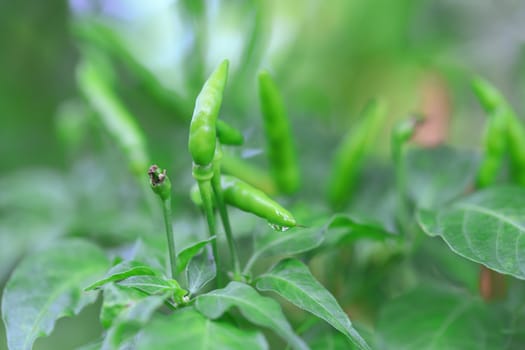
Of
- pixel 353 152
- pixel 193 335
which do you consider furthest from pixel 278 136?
pixel 193 335

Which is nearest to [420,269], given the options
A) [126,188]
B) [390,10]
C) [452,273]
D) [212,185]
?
[452,273]

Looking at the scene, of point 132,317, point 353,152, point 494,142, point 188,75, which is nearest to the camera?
point 132,317

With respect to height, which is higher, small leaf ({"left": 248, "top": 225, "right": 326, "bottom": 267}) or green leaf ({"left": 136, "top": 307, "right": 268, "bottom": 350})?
green leaf ({"left": 136, "top": 307, "right": 268, "bottom": 350})

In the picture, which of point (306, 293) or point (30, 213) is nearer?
point (306, 293)

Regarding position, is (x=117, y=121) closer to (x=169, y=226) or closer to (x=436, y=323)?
(x=169, y=226)

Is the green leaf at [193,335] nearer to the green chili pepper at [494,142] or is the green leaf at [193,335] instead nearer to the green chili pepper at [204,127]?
the green chili pepper at [204,127]

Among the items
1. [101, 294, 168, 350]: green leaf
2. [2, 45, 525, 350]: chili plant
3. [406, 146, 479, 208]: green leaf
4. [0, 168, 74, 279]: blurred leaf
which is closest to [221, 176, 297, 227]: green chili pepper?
[2, 45, 525, 350]: chili plant

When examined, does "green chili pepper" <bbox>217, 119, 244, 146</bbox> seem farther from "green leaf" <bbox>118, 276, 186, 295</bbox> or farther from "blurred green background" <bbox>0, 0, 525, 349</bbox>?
"blurred green background" <bbox>0, 0, 525, 349</bbox>
